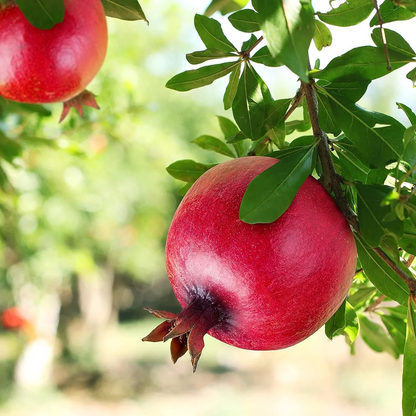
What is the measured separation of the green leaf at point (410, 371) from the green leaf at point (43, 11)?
57 cm

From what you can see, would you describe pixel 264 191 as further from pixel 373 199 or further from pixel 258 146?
pixel 258 146

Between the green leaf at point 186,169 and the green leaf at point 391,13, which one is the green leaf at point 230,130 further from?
the green leaf at point 391,13

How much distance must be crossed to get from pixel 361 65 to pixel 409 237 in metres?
0.21

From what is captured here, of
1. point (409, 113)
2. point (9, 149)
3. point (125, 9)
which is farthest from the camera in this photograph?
point (9, 149)

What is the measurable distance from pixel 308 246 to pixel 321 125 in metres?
0.19

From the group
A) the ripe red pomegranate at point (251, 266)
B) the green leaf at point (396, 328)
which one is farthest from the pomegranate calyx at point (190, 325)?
the green leaf at point (396, 328)

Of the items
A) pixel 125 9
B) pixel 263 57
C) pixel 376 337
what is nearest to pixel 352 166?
pixel 263 57

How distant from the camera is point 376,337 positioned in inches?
45.4

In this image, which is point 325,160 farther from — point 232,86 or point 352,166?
point 232,86

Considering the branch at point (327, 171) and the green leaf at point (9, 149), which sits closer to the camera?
the branch at point (327, 171)

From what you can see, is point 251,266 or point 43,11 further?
point 43,11

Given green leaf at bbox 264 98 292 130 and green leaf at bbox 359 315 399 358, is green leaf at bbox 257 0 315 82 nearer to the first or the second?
green leaf at bbox 264 98 292 130

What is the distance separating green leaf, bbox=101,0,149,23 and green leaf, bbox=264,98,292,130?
226 millimetres

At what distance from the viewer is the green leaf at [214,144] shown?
2.89 feet
